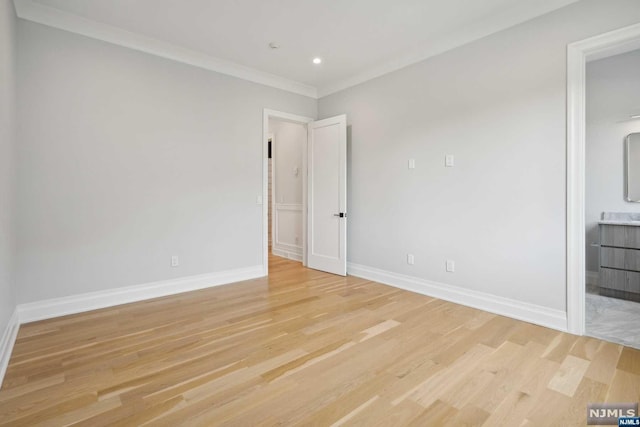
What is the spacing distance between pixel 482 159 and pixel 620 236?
1.90 m

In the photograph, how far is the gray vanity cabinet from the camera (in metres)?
3.44

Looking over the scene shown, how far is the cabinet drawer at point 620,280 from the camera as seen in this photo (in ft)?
11.3

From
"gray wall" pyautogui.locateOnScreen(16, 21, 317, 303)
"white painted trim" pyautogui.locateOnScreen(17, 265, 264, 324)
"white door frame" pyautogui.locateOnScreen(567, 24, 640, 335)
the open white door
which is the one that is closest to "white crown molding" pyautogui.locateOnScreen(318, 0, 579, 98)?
"white door frame" pyautogui.locateOnScreen(567, 24, 640, 335)

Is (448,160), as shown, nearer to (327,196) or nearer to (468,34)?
(468,34)

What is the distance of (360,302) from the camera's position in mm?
3422

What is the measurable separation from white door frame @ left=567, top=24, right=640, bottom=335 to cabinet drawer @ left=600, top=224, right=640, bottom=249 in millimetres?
1476

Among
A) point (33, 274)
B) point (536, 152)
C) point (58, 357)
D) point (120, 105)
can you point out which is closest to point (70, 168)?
point (120, 105)

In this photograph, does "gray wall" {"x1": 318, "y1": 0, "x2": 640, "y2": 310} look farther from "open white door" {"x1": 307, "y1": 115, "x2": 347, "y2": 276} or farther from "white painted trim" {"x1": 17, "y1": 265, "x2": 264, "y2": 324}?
"white painted trim" {"x1": 17, "y1": 265, "x2": 264, "y2": 324}

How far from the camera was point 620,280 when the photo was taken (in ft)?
11.6

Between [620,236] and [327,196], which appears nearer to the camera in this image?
[620,236]

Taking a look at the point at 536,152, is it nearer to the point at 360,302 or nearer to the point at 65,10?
the point at 360,302

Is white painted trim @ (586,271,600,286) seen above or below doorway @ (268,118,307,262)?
below

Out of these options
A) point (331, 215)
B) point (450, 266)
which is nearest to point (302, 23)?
point (331, 215)

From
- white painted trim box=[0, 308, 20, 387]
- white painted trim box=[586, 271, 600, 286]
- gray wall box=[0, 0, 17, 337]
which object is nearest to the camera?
white painted trim box=[0, 308, 20, 387]
